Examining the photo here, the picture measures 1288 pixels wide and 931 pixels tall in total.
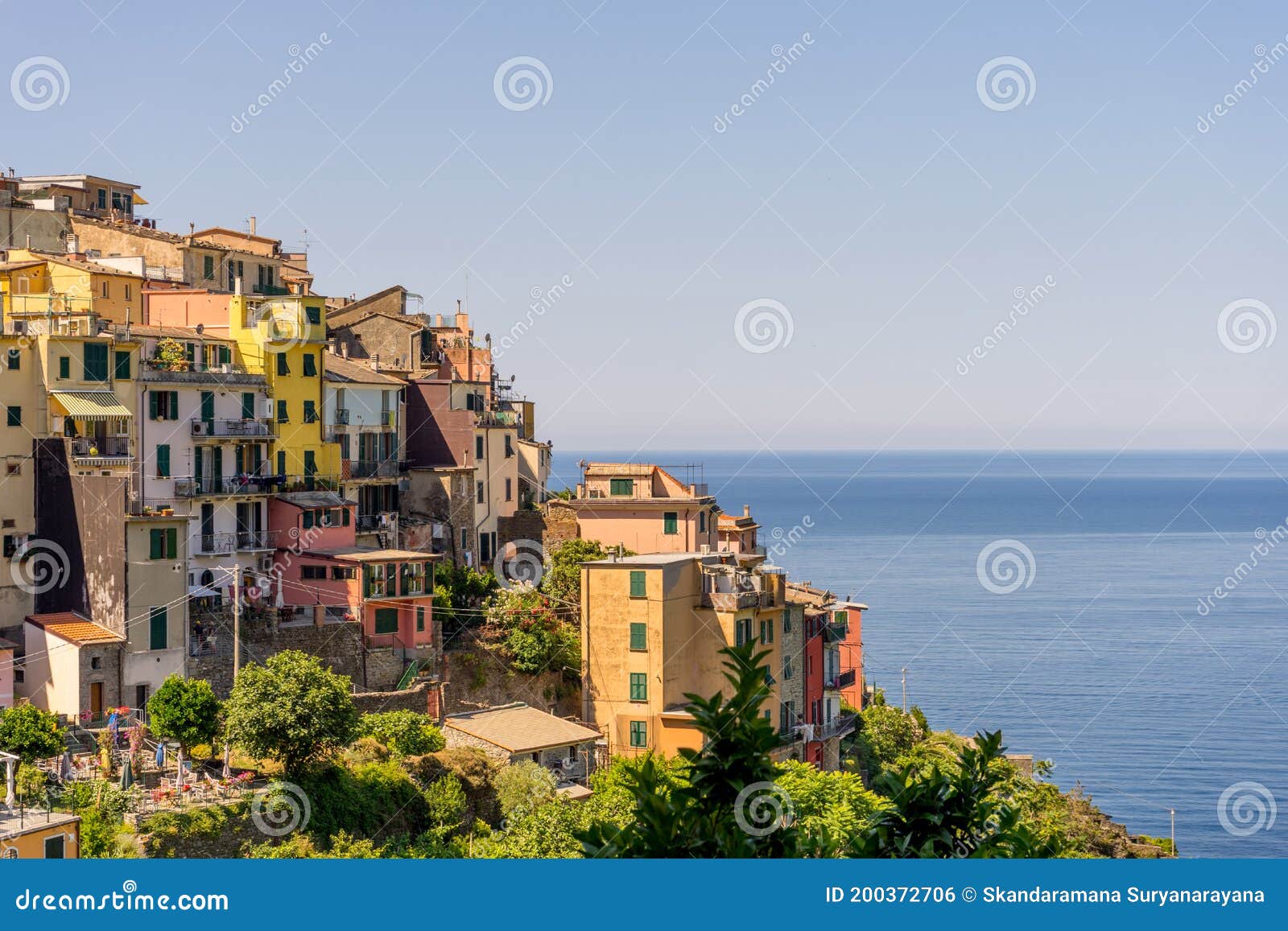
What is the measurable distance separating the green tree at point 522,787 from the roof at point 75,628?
358 inches

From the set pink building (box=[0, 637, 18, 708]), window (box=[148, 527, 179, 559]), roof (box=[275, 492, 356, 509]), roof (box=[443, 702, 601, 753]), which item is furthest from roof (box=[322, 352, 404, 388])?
pink building (box=[0, 637, 18, 708])

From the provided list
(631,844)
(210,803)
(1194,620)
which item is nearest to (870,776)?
(210,803)

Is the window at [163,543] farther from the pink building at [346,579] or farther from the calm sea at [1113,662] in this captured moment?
the calm sea at [1113,662]

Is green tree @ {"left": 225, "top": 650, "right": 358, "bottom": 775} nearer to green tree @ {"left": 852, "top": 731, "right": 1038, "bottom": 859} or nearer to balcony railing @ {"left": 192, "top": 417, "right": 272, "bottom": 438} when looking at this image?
balcony railing @ {"left": 192, "top": 417, "right": 272, "bottom": 438}

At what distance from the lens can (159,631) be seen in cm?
3600

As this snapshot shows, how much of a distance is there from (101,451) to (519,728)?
1214 cm

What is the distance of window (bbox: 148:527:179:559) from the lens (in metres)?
36.4

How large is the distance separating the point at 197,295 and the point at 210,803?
64.1ft

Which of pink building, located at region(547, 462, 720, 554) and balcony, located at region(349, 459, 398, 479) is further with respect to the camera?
pink building, located at region(547, 462, 720, 554)

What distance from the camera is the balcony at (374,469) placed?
46.5 meters

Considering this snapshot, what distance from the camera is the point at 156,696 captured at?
33125 millimetres

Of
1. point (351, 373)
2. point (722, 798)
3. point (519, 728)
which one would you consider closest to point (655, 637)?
point (519, 728)

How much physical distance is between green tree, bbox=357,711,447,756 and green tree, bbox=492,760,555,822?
1.70 m

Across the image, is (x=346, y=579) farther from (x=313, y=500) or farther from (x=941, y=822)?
(x=941, y=822)
